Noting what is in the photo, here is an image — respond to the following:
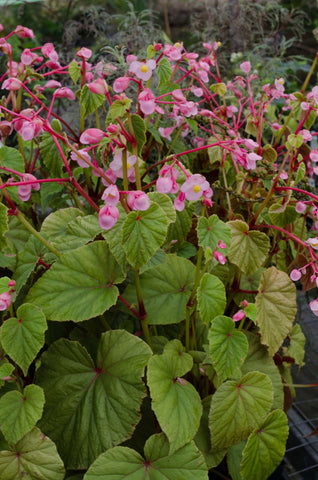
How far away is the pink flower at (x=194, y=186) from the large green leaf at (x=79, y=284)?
19 cm

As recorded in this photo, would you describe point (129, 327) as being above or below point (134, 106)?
below

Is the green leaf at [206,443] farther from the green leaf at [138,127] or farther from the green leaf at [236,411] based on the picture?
the green leaf at [138,127]

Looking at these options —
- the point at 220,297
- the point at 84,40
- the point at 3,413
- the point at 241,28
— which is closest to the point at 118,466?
the point at 3,413

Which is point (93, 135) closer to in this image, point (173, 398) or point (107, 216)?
A: point (107, 216)

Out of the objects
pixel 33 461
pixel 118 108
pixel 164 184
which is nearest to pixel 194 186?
pixel 164 184

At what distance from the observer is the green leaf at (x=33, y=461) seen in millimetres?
646

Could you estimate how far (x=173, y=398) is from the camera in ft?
2.23

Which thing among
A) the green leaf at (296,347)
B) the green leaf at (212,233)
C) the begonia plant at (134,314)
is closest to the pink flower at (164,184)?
the begonia plant at (134,314)

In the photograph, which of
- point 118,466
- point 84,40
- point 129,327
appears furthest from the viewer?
point 84,40

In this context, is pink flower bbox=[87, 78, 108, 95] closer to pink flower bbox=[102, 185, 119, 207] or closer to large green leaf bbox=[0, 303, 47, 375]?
pink flower bbox=[102, 185, 119, 207]

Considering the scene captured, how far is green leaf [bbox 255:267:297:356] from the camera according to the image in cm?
75

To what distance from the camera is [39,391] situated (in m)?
0.66

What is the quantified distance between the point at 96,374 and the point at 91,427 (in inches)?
3.3

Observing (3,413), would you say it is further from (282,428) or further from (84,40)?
(84,40)
